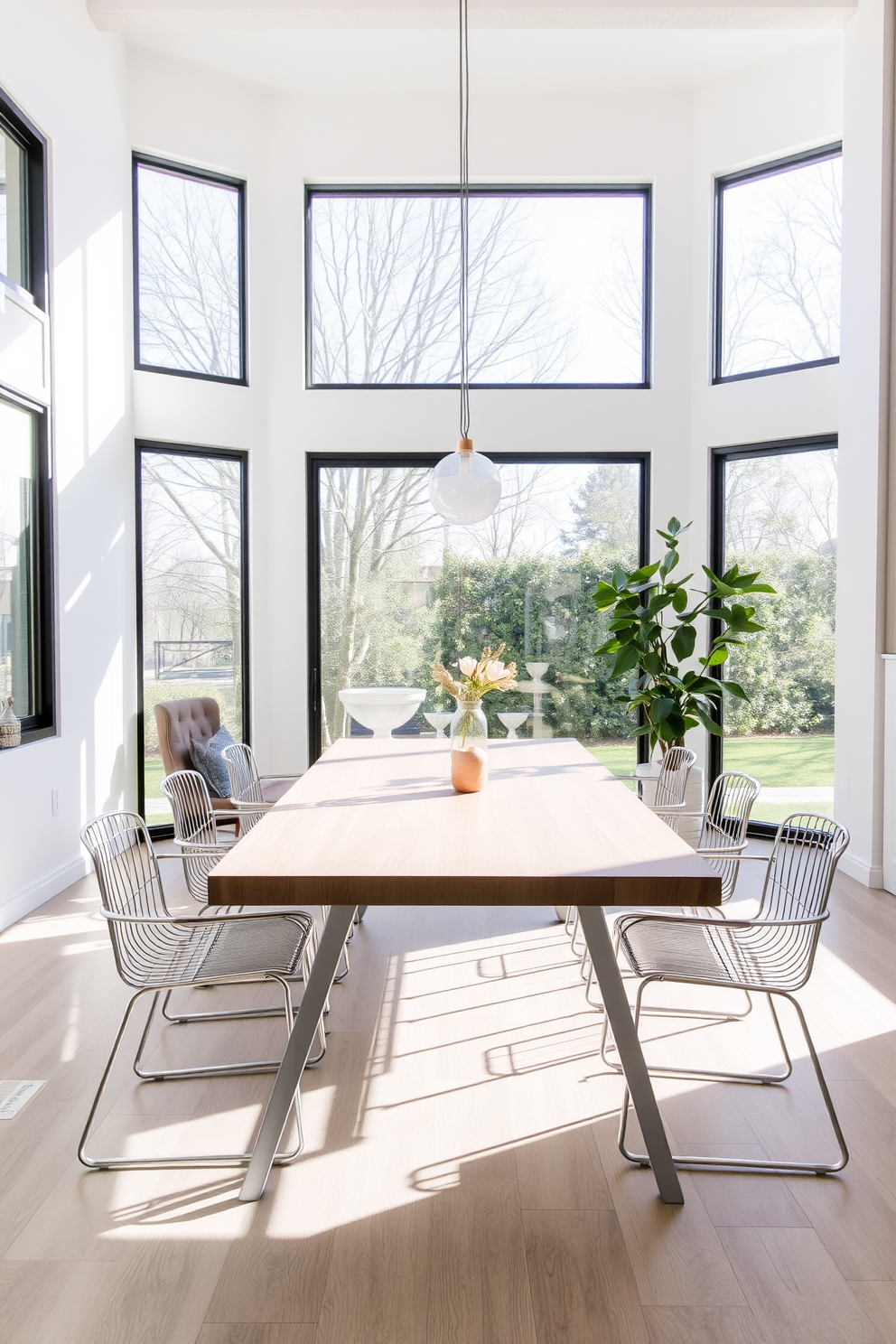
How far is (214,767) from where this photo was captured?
17.1ft

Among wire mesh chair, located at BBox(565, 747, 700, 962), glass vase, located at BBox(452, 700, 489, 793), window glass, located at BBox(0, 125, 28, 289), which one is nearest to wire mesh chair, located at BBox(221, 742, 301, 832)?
glass vase, located at BBox(452, 700, 489, 793)

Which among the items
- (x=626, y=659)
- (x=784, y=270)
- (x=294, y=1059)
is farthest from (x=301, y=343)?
(x=294, y=1059)

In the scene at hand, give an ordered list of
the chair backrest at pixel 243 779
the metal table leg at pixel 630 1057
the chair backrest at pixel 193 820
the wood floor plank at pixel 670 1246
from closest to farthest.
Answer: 1. the wood floor plank at pixel 670 1246
2. the metal table leg at pixel 630 1057
3. the chair backrest at pixel 193 820
4. the chair backrest at pixel 243 779

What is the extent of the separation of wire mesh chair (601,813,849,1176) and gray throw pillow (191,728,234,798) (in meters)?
2.85

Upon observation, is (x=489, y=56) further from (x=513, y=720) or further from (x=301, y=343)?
(x=513, y=720)

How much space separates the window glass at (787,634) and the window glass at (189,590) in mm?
3110

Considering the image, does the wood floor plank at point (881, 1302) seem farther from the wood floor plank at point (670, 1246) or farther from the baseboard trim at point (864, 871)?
the baseboard trim at point (864, 871)

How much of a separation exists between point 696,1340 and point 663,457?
5.24 meters

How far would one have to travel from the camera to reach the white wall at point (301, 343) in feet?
16.0

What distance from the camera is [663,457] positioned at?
620 centimetres

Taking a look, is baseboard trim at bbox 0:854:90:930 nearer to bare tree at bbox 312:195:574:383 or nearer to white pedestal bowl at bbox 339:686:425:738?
white pedestal bowl at bbox 339:686:425:738

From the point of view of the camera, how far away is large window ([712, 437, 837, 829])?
18.6ft

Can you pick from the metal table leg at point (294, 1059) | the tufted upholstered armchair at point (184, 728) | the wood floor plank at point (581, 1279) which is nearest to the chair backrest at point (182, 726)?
the tufted upholstered armchair at point (184, 728)

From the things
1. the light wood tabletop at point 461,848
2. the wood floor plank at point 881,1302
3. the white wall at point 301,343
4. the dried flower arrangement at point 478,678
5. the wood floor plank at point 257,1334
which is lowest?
the wood floor plank at point 257,1334
